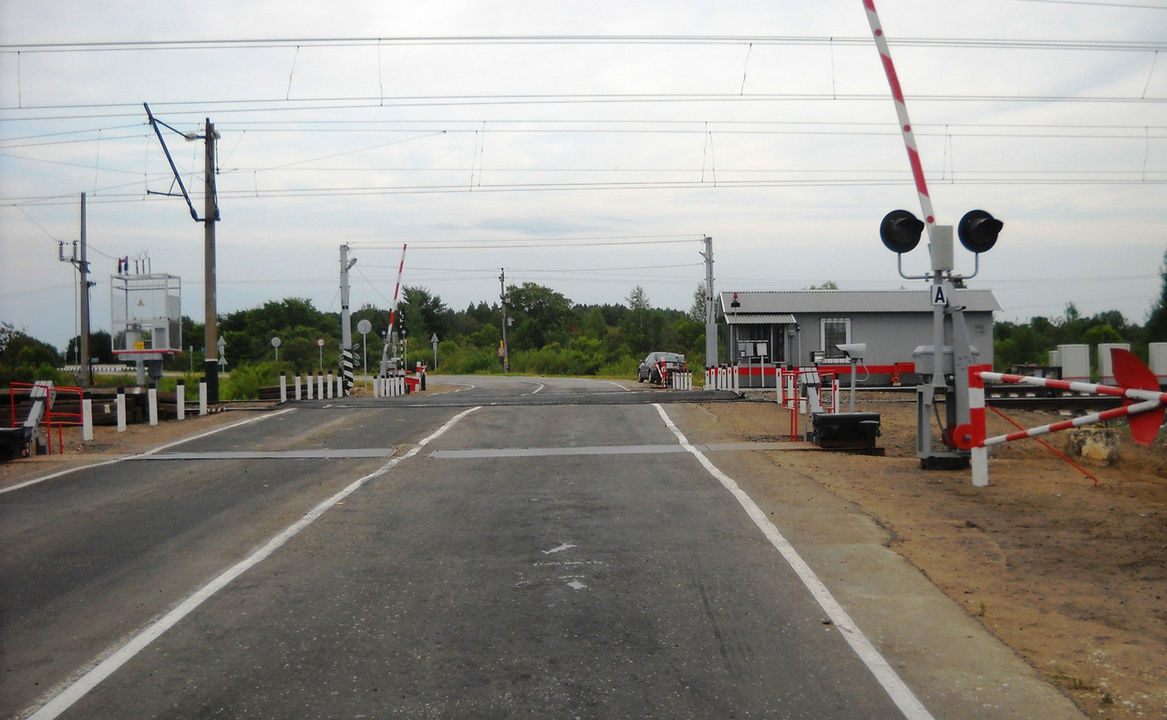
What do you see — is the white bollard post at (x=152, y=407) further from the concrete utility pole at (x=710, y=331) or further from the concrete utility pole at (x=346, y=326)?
the concrete utility pole at (x=710, y=331)

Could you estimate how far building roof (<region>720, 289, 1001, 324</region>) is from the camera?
125ft

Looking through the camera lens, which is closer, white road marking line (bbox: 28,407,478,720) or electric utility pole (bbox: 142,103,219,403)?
white road marking line (bbox: 28,407,478,720)

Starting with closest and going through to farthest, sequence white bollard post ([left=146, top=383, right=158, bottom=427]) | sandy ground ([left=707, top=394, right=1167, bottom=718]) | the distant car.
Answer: sandy ground ([left=707, top=394, right=1167, bottom=718]), white bollard post ([left=146, top=383, right=158, bottom=427]), the distant car

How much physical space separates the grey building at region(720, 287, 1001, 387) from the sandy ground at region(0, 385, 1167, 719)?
23.6m

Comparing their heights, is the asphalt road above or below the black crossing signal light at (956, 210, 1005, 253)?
below

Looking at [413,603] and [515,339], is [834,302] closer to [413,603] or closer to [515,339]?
[413,603]

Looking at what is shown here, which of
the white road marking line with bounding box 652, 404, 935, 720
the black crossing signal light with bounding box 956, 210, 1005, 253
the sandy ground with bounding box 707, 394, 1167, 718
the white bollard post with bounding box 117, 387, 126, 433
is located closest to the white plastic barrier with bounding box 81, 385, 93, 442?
the white bollard post with bounding box 117, 387, 126, 433

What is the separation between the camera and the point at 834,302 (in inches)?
1544

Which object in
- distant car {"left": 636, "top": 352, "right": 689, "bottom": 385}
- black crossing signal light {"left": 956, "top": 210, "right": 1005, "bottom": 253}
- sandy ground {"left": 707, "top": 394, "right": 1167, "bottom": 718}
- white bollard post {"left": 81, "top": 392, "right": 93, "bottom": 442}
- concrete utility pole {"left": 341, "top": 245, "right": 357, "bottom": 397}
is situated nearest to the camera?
sandy ground {"left": 707, "top": 394, "right": 1167, "bottom": 718}

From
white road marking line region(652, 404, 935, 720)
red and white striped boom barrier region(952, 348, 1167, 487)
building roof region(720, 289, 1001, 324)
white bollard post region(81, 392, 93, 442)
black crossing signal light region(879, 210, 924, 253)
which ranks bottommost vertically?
white road marking line region(652, 404, 935, 720)

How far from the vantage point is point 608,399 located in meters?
24.4

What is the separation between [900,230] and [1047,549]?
5.41m

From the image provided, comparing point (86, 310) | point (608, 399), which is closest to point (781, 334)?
point (608, 399)

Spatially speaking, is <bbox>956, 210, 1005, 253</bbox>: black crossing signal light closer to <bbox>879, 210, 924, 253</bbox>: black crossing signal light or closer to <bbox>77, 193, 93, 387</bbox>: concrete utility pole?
<bbox>879, 210, 924, 253</bbox>: black crossing signal light
